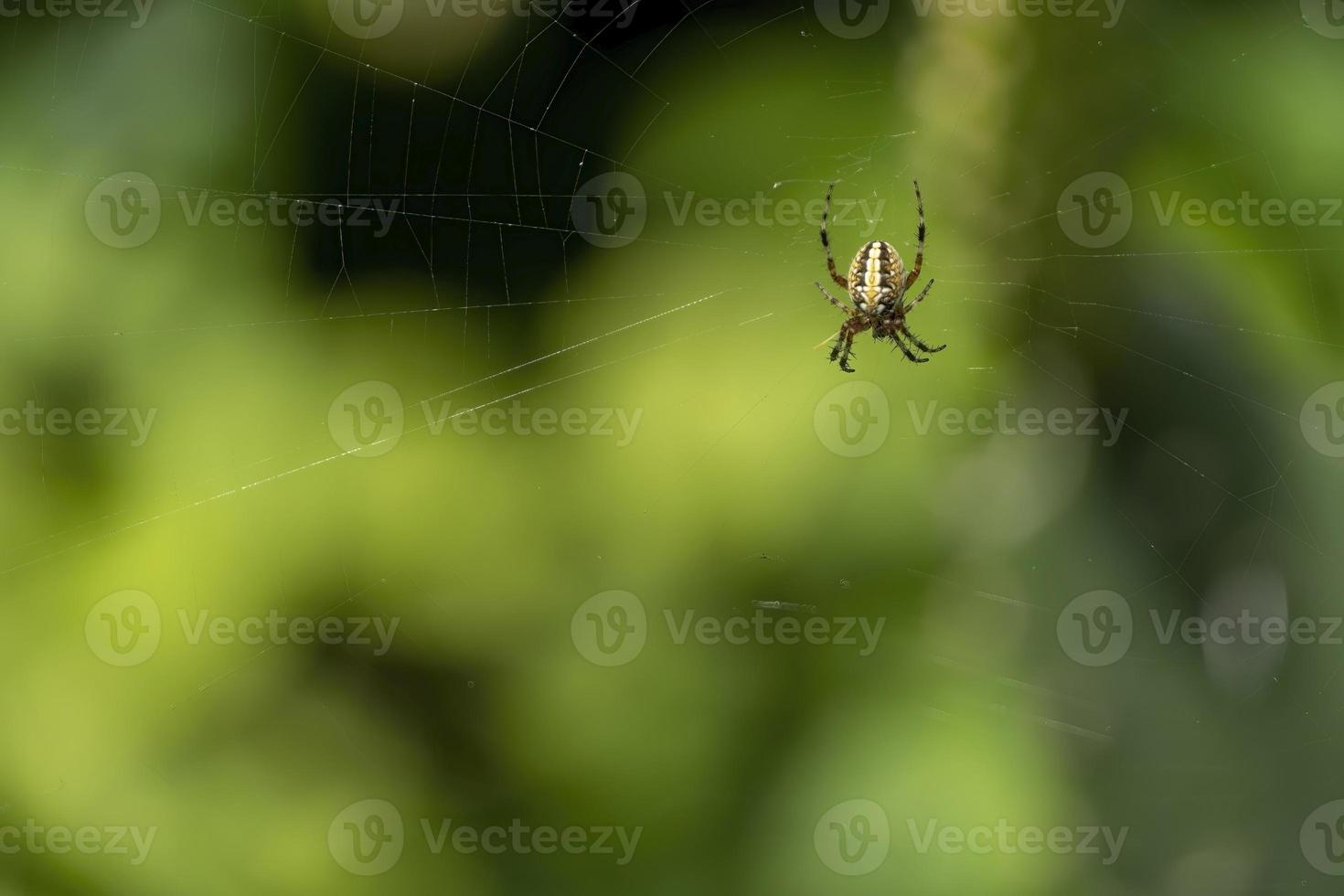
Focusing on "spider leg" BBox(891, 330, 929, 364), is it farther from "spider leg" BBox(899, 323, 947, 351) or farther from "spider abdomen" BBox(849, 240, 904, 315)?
"spider abdomen" BBox(849, 240, 904, 315)

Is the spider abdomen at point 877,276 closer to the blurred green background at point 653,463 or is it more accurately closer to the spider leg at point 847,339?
the spider leg at point 847,339

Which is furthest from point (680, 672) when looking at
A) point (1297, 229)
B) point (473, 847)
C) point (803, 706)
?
point (1297, 229)

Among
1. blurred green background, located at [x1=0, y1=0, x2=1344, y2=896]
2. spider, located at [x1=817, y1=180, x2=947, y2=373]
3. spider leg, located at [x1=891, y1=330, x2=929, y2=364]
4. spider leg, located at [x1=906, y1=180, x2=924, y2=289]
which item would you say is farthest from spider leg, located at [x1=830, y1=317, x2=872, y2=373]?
blurred green background, located at [x1=0, y1=0, x2=1344, y2=896]

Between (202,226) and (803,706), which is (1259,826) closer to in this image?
(803,706)

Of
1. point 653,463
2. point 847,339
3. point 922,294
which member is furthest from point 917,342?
point 653,463

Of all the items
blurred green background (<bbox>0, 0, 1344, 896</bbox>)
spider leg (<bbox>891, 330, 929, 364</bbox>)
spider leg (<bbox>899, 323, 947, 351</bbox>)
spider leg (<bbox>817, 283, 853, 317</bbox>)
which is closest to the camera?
blurred green background (<bbox>0, 0, 1344, 896</bbox>)

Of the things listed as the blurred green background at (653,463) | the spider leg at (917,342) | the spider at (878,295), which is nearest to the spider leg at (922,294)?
the spider at (878,295)

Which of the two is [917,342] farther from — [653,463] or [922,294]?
[653,463]

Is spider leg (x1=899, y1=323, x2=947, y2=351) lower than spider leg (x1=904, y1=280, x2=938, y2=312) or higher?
lower
